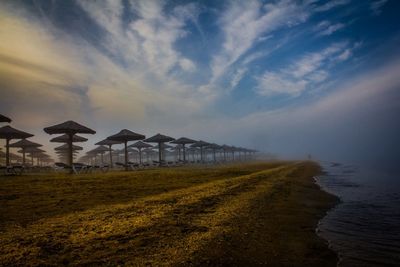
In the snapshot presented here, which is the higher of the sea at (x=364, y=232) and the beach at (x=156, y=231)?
the beach at (x=156, y=231)

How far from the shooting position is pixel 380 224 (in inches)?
231

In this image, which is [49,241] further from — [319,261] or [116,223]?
[319,261]

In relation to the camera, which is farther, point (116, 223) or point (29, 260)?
point (116, 223)

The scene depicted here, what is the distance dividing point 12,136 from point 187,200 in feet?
54.4

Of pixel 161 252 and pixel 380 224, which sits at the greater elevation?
pixel 161 252

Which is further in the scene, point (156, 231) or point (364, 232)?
point (364, 232)

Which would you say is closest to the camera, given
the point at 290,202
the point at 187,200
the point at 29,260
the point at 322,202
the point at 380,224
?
the point at 29,260

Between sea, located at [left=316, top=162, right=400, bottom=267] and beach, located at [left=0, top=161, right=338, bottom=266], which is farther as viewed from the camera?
sea, located at [left=316, top=162, right=400, bottom=267]

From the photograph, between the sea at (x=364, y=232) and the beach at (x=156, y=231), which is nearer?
the beach at (x=156, y=231)

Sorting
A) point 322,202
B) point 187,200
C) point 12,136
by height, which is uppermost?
point 12,136

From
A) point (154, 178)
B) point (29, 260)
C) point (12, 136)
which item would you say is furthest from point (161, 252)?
point (12, 136)

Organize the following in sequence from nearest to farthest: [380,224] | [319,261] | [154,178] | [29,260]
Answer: [29,260]
[319,261]
[380,224]
[154,178]

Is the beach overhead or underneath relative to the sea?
overhead

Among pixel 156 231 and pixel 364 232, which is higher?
pixel 156 231
